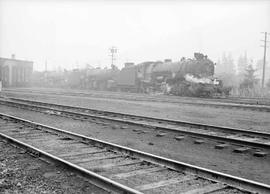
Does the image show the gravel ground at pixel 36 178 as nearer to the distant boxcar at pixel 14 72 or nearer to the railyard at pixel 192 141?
the railyard at pixel 192 141

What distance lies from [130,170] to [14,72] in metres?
45.1

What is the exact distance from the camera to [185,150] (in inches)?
261

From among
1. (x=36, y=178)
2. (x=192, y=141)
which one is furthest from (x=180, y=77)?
(x=36, y=178)

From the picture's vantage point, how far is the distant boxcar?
44.2 m

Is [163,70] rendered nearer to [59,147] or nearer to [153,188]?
[59,147]

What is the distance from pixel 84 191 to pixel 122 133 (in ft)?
15.0

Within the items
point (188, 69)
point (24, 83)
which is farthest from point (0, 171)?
point (24, 83)

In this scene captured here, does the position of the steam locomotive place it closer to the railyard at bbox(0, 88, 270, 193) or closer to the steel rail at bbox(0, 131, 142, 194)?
the railyard at bbox(0, 88, 270, 193)

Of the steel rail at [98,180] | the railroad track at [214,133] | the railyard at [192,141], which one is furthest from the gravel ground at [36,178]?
the railroad track at [214,133]

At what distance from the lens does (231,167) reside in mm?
5340

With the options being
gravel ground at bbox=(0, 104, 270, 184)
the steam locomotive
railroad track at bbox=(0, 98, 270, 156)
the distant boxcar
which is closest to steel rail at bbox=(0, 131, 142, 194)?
gravel ground at bbox=(0, 104, 270, 184)

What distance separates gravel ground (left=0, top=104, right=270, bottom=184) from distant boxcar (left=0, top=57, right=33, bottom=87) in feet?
124

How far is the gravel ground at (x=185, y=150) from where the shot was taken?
17.2 ft

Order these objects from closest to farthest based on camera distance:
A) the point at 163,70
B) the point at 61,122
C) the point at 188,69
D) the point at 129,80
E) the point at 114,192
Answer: the point at 114,192 < the point at 61,122 < the point at 188,69 < the point at 163,70 < the point at 129,80
